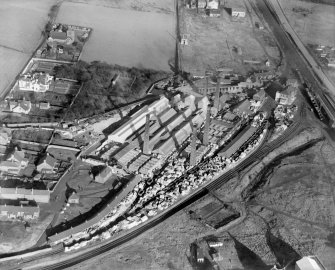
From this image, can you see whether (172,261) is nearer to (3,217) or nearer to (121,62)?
(3,217)

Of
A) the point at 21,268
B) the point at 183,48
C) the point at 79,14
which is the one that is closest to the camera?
the point at 21,268

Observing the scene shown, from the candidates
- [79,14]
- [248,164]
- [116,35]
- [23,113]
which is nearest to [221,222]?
[248,164]

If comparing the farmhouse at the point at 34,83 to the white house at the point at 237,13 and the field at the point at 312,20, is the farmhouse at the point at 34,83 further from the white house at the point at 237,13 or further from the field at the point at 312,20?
the field at the point at 312,20

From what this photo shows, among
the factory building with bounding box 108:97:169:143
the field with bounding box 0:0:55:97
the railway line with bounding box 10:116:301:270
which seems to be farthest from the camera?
the field with bounding box 0:0:55:97

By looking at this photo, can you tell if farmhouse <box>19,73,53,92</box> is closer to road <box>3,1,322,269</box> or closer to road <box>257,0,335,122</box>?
road <box>3,1,322,269</box>

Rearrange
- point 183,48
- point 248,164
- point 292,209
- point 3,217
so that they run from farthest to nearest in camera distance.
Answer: point 183,48 < point 248,164 < point 292,209 < point 3,217

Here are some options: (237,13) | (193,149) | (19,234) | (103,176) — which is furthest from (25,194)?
(237,13)

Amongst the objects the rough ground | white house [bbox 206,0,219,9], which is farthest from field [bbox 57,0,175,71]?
the rough ground
